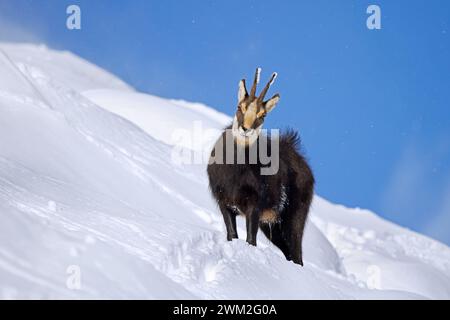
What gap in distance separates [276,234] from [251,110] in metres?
2.49

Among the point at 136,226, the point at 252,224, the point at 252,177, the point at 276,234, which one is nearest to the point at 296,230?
the point at 276,234

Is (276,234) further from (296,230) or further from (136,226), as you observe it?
(136,226)

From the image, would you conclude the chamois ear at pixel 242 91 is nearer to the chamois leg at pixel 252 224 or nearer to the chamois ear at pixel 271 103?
the chamois ear at pixel 271 103

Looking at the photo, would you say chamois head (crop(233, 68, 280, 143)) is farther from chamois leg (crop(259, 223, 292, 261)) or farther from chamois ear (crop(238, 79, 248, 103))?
chamois leg (crop(259, 223, 292, 261))

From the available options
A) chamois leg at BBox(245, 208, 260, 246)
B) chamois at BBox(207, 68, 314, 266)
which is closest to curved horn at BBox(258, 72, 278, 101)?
chamois at BBox(207, 68, 314, 266)

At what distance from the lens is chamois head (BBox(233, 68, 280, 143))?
27.4ft

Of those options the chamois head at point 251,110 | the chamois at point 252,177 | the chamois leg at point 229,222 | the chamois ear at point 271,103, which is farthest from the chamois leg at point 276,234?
the chamois ear at point 271,103

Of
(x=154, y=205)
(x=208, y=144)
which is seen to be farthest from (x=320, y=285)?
(x=208, y=144)

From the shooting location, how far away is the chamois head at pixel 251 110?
27.4 feet

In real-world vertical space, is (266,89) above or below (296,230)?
above

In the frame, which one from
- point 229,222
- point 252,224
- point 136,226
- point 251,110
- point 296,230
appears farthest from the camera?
point 296,230

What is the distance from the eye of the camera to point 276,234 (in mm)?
10164

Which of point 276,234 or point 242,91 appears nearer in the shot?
point 242,91
